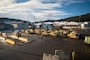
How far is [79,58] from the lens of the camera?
1337 centimetres

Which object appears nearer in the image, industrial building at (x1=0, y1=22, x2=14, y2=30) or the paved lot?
the paved lot

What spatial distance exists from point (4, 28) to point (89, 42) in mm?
49025

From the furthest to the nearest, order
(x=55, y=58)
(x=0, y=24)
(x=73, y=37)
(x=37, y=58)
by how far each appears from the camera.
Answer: (x=0, y=24) < (x=73, y=37) < (x=37, y=58) < (x=55, y=58)

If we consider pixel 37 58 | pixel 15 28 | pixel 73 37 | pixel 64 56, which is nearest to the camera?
pixel 64 56

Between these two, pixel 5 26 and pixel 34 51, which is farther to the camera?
pixel 5 26

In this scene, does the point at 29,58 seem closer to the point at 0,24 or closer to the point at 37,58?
the point at 37,58

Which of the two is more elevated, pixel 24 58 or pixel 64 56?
pixel 64 56

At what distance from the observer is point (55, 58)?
9.14 meters

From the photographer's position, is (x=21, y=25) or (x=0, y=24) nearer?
(x=0, y=24)

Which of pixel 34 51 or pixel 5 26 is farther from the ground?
pixel 5 26

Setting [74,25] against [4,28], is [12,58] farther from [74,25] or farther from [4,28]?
[74,25]

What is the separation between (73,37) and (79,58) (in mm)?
17297

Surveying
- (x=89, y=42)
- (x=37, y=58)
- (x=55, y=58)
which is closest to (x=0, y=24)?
(x=89, y=42)

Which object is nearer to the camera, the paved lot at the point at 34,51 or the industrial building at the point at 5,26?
the paved lot at the point at 34,51
